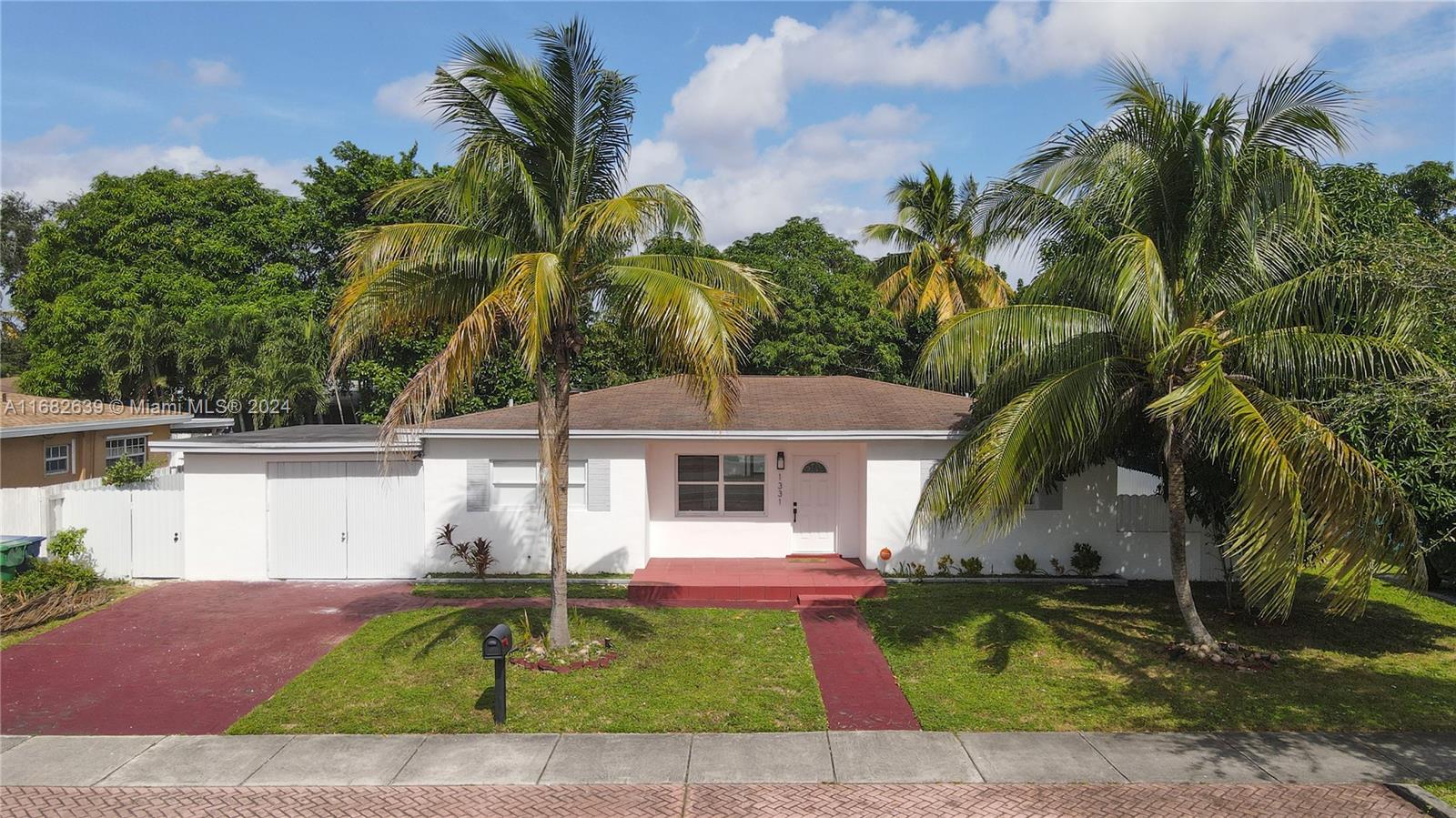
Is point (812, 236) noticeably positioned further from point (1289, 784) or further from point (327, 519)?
point (1289, 784)

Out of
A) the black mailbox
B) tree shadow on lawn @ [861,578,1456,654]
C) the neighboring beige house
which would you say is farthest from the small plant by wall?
the neighboring beige house

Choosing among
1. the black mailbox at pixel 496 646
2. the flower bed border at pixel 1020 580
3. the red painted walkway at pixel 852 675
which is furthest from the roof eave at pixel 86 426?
the flower bed border at pixel 1020 580

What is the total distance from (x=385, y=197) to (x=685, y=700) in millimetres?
6562

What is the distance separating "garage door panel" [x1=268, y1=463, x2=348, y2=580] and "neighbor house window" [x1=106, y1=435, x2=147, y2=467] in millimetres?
Result: 9750

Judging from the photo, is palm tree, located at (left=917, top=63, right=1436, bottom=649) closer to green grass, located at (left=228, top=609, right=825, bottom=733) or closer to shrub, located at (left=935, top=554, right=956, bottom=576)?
green grass, located at (left=228, top=609, right=825, bottom=733)

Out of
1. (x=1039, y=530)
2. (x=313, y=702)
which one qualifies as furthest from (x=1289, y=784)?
(x=313, y=702)

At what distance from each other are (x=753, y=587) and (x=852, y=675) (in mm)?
3719

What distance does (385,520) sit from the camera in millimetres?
14984

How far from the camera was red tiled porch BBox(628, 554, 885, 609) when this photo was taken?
44.2 ft

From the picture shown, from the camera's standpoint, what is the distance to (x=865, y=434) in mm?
14734

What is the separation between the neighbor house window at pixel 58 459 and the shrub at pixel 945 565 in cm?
1915

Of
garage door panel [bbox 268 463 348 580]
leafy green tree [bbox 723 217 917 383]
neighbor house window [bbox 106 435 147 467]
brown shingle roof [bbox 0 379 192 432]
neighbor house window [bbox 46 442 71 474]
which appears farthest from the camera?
leafy green tree [bbox 723 217 917 383]

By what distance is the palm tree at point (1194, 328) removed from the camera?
8.21m

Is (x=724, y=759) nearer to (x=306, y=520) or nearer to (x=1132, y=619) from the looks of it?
(x=1132, y=619)
